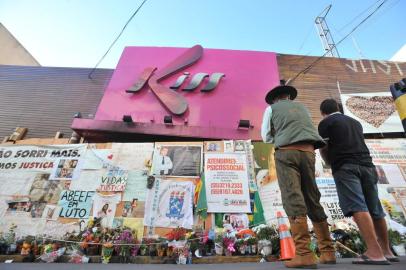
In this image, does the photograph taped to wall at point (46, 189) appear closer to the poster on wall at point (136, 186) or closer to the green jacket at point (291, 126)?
the poster on wall at point (136, 186)

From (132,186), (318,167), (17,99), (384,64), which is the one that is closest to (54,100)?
(17,99)

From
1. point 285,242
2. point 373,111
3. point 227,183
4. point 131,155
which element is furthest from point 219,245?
point 373,111

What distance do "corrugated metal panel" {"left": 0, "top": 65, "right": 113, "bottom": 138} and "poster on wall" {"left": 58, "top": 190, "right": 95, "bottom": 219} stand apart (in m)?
3.84

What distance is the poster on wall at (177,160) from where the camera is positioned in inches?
272

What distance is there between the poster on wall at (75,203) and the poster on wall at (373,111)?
8.67m

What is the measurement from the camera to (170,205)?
6.23 metres

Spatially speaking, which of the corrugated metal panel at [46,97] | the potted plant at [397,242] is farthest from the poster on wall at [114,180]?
the potted plant at [397,242]

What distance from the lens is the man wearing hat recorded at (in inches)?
102

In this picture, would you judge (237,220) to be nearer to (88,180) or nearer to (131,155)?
(131,155)

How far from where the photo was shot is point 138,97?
32.2 ft

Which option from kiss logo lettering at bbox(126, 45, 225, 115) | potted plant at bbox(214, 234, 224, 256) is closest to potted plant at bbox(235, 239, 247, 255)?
potted plant at bbox(214, 234, 224, 256)

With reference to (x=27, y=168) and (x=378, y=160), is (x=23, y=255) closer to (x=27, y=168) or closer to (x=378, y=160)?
(x=27, y=168)

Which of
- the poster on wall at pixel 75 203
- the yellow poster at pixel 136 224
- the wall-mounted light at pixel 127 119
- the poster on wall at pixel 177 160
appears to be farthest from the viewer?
the wall-mounted light at pixel 127 119

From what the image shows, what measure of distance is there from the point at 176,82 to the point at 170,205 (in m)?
5.26
